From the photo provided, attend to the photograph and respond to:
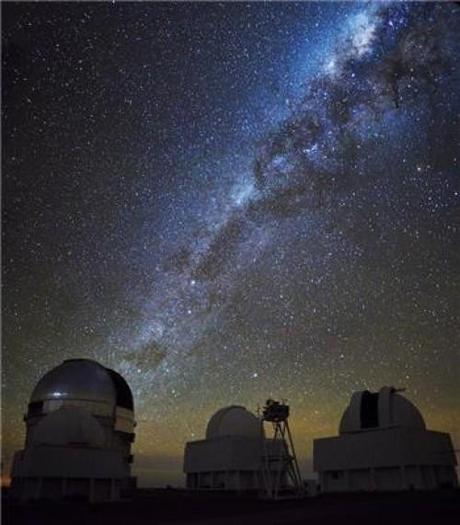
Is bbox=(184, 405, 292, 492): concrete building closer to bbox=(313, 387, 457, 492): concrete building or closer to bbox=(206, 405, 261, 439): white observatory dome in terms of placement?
bbox=(206, 405, 261, 439): white observatory dome

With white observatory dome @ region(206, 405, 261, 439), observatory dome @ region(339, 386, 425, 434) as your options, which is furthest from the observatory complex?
observatory dome @ region(339, 386, 425, 434)

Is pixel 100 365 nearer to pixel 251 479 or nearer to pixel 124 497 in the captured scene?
pixel 124 497

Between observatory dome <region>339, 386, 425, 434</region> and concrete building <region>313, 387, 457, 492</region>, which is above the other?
observatory dome <region>339, 386, 425, 434</region>

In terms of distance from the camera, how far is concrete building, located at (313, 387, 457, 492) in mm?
34156

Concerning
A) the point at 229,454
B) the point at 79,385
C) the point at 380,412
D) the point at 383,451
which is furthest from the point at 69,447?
the point at 380,412

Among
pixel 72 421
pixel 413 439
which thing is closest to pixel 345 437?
pixel 413 439

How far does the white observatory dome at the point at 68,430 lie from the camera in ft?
102

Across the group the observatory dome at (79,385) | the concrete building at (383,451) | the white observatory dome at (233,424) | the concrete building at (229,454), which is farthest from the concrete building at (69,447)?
the concrete building at (383,451)

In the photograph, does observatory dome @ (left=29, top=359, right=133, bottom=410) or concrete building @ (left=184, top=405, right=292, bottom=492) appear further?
concrete building @ (left=184, top=405, right=292, bottom=492)

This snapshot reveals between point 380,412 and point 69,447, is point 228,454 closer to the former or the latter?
point 380,412

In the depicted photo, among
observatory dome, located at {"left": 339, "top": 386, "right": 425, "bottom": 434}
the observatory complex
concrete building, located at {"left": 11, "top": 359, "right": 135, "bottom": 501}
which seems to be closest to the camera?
concrete building, located at {"left": 11, "top": 359, "right": 135, "bottom": 501}

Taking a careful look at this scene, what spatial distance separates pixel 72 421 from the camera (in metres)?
32.0

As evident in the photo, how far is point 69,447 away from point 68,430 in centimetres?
160

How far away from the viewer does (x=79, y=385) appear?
3744 centimetres
